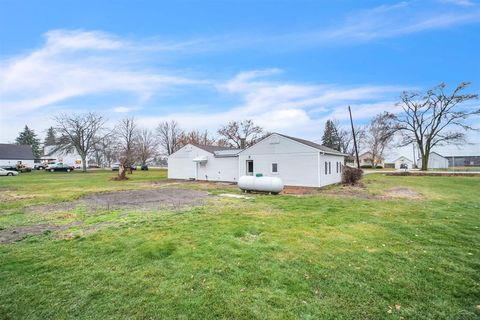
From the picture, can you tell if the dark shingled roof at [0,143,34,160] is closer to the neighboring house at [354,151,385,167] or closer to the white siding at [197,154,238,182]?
the white siding at [197,154,238,182]

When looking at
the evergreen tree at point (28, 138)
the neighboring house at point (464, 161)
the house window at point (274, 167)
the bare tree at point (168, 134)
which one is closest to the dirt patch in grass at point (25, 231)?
the house window at point (274, 167)

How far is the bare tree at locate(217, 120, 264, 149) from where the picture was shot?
44.1 m

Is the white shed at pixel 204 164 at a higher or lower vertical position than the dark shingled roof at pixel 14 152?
lower

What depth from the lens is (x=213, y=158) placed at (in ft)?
74.8

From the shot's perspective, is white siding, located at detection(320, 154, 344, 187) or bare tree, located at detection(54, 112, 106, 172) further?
bare tree, located at detection(54, 112, 106, 172)

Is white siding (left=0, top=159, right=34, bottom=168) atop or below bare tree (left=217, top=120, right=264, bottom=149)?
below

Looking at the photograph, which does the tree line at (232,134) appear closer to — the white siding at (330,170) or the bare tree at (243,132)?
the bare tree at (243,132)

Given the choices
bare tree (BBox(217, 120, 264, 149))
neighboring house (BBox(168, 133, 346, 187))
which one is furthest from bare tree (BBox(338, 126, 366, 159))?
neighboring house (BBox(168, 133, 346, 187))

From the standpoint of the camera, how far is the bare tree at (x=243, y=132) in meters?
44.1

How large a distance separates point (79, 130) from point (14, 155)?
59.3 ft

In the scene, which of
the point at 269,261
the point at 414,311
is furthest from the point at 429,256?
the point at 269,261

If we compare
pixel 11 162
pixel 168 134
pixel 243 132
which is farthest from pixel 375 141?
pixel 11 162

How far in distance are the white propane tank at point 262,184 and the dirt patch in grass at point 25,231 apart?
879cm

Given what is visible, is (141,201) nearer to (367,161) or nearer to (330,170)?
(330,170)
